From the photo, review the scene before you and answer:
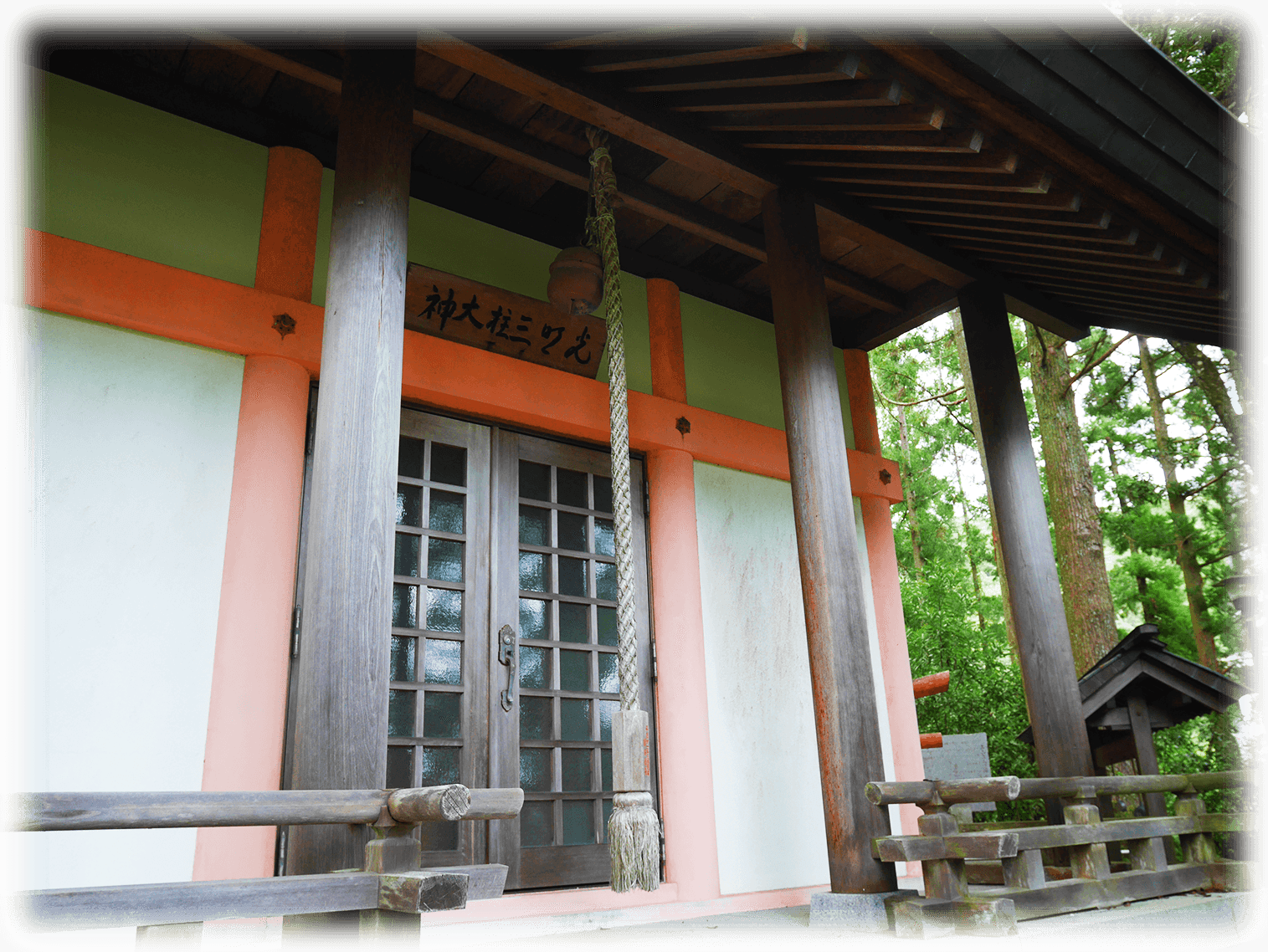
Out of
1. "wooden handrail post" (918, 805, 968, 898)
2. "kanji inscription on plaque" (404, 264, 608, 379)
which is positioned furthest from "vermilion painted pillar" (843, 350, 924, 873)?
"wooden handrail post" (918, 805, 968, 898)

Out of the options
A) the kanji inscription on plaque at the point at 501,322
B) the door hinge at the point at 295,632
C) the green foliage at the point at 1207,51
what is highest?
the green foliage at the point at 1207,51

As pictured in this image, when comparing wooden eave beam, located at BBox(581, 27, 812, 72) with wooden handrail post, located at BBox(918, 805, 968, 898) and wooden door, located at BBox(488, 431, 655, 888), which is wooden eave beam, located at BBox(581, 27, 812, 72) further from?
wooden handrail post, located at BBox(918, 805, 968, 898)

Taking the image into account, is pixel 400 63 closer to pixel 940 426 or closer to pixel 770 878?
pixel 770 878

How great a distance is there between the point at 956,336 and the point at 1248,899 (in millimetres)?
9975

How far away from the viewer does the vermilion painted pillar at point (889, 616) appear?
5.84 metres

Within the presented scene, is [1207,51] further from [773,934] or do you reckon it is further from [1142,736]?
[773,934]

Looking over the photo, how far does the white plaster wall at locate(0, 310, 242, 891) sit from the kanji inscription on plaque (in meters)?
1.05

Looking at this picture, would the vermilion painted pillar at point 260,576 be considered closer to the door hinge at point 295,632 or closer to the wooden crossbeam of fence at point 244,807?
the door hinge at point 295,632

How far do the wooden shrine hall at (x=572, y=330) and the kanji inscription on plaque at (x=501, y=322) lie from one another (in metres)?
0.02

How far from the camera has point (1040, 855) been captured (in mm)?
3975

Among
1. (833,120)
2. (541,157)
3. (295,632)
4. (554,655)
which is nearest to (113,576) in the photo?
(295,632)

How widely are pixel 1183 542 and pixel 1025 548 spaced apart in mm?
6465

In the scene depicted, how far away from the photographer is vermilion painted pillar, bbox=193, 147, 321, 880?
337 centimetres

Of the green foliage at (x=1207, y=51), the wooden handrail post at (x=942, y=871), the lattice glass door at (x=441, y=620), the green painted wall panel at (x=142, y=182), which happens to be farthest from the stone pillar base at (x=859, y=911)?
the green foliage at (x=1207, y=51)
